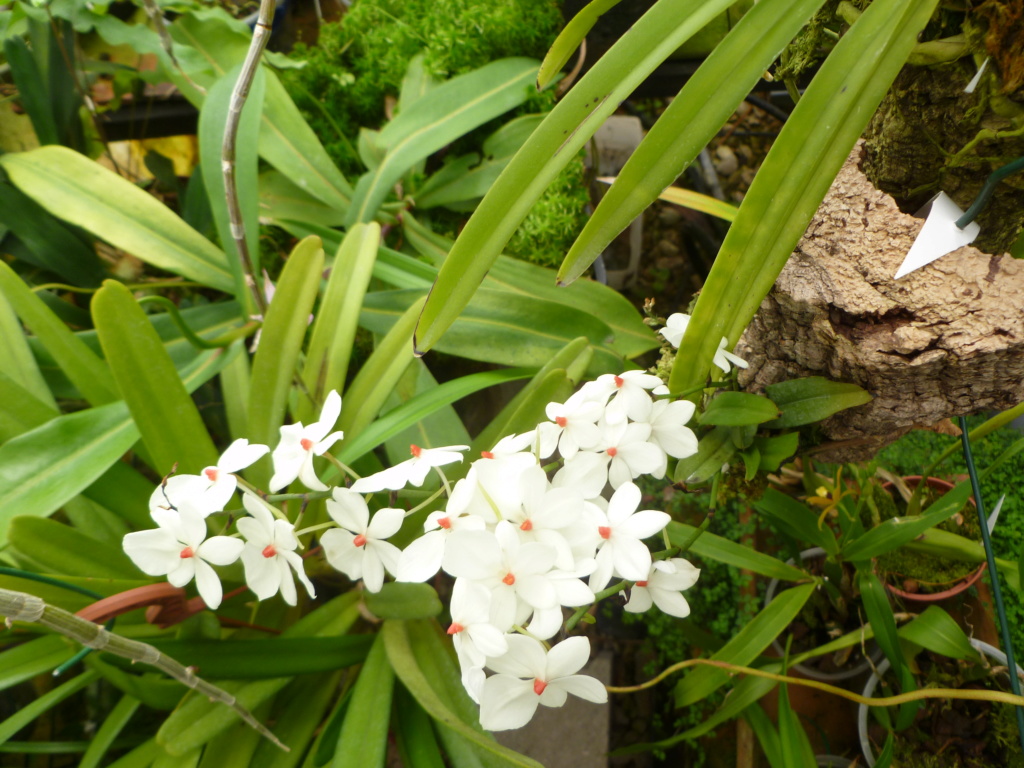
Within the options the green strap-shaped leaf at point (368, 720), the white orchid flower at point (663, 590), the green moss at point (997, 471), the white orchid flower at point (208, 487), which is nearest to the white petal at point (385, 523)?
the white orchid flower at point (208, 487)

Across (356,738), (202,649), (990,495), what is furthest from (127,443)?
(990,495)

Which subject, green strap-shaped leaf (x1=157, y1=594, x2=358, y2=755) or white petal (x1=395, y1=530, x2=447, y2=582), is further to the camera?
green strap-shaped leaf (x1=157, y1=594, x2=358, y2=755)

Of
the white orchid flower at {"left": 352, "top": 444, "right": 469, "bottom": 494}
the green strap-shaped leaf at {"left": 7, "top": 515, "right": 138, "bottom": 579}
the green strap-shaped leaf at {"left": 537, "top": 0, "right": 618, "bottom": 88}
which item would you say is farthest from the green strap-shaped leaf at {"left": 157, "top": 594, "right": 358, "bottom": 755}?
the green strap-shaped leaf at {"left": 537, "top": 0, "right": 618, "bottom": 88}

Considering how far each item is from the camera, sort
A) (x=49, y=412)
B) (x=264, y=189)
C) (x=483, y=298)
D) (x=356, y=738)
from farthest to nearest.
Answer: (x=264, y=189), (x=483, y=298), (x=49, y=412), (x=356, y=738)

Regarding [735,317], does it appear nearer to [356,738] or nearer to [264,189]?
[356,738]

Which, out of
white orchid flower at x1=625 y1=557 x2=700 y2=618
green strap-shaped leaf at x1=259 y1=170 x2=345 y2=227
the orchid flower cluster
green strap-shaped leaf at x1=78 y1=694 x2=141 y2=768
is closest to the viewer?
the orchid flower cluster

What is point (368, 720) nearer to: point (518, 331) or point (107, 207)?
point (518, 331)

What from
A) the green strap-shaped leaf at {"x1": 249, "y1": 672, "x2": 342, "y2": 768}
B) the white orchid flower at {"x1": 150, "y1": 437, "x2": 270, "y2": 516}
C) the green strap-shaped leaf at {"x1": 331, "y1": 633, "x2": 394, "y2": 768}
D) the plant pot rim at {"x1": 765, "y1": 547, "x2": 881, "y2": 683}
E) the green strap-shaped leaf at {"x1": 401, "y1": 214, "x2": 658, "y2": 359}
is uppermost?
the green strap-shaped leaf at {"x1": 401, "y1": 214, "x2": 658, "y2": 359}

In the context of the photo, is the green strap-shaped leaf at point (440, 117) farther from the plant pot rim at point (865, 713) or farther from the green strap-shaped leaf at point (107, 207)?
the plant pot rim at point (865, 713)

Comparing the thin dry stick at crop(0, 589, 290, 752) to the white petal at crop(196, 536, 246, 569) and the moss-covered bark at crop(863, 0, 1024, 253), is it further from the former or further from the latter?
the moss-covered bark at crop(863, 0, 1024, 253)
